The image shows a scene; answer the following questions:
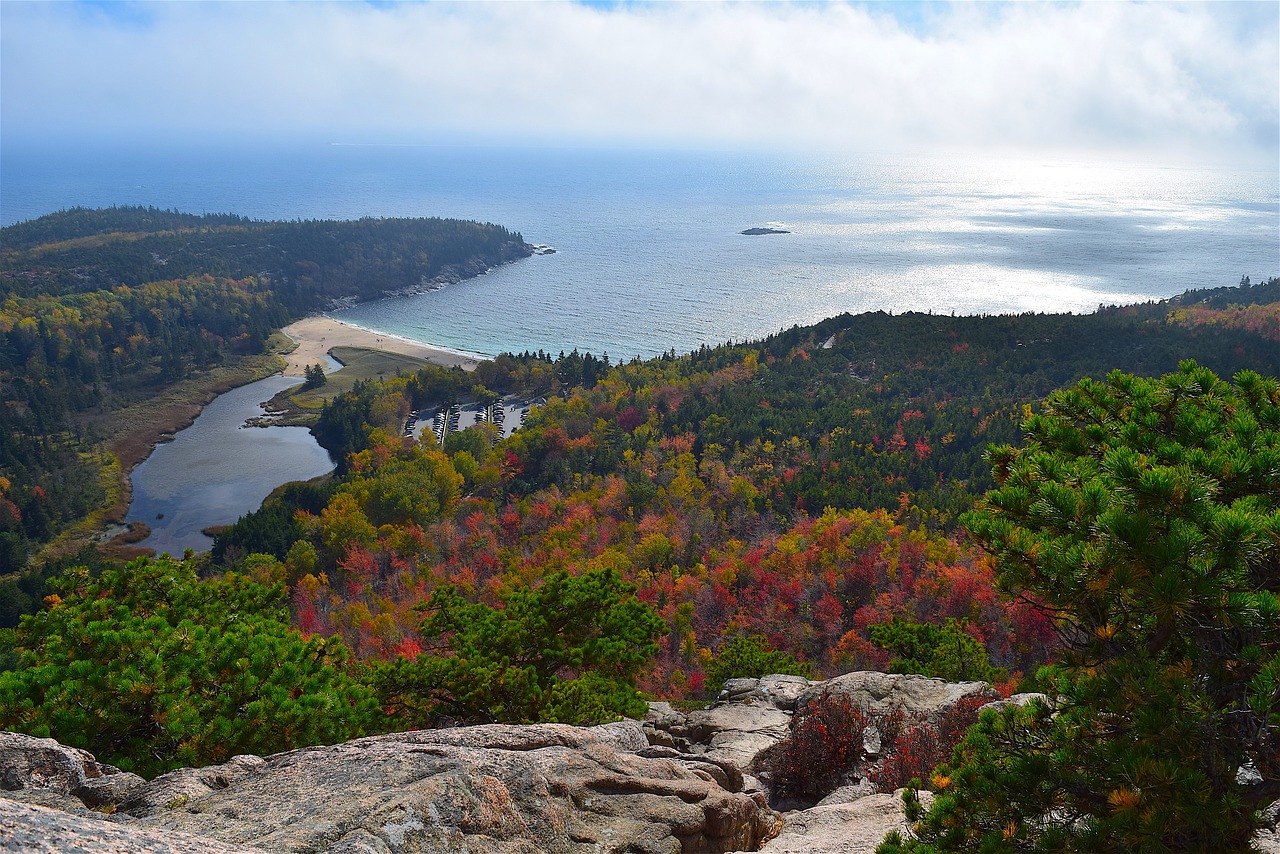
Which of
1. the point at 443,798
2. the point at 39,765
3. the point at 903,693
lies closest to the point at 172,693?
the point at 39,765

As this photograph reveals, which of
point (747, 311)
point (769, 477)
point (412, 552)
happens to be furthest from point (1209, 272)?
point (412, 552)

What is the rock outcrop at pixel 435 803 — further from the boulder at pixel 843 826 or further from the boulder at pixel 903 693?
the boulder at pixel 903 693

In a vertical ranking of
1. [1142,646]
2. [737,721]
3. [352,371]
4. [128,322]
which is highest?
[128,322]

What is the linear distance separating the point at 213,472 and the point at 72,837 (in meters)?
97.0

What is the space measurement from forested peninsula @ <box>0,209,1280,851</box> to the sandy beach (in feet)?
34.0

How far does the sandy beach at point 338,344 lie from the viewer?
129125 mm

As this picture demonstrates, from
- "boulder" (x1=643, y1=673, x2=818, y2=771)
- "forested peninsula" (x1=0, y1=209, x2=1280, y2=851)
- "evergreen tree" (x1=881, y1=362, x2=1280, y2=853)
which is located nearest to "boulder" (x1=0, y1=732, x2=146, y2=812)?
"forested peninsula" (x1=0, y1=209, x2=1280, y2=851)

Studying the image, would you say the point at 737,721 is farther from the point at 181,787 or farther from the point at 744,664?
the point at 181,787

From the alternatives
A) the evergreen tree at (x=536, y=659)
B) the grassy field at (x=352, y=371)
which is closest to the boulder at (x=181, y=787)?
the evergreen tree at (x=536, y=659)

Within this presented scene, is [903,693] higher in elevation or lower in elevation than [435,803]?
lower

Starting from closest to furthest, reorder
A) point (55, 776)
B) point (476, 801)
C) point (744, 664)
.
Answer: point (476, 801) < point (55, 776) < point (744, 664)

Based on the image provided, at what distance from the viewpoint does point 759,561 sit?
47.1 m

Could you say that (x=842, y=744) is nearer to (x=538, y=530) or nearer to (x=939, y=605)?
(x=939, y=605)

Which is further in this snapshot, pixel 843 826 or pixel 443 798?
pixel 843 826
